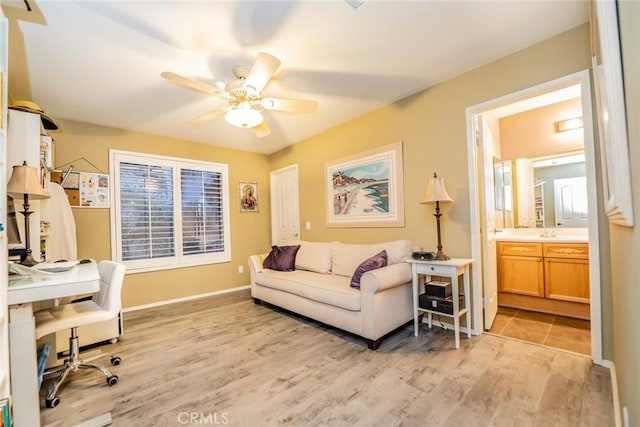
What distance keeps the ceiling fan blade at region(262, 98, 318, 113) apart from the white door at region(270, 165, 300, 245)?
2306 mm

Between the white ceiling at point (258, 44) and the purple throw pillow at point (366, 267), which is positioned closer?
the white ceiling at point (258, 44)

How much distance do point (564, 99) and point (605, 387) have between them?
3.09 meters

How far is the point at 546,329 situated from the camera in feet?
9.00

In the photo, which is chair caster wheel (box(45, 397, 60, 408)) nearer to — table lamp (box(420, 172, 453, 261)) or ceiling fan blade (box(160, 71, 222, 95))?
ceiling fan blade (box(160, 71, 222, 95))

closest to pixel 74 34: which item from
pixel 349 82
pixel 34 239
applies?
pixel 34 239

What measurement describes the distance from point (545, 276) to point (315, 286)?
2.68m

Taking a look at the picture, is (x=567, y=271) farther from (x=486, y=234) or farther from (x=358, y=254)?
(x=358, y=254)

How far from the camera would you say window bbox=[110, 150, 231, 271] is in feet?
12.5

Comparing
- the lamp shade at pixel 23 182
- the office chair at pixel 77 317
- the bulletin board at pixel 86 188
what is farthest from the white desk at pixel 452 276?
the bulletin board at pixel 86 188

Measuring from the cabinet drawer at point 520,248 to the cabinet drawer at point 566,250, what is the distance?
8 cm

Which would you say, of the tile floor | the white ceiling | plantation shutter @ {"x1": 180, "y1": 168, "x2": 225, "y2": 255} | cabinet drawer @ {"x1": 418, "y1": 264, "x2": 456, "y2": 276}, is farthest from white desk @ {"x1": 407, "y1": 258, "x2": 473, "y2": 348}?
plantation shutter @ {"x1": 180, "y1": 168, "x2": 225, "y2": 255}

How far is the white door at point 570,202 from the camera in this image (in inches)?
131

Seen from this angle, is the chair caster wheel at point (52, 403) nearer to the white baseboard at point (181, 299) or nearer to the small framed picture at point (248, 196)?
the white baseboard at point (181, 299)

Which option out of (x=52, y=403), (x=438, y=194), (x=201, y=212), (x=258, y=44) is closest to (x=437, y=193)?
(x=438, y=194)
